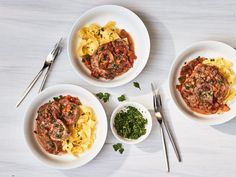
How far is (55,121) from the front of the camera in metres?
4.57

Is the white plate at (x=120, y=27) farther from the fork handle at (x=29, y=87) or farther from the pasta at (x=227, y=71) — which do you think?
the pasta at (x=227, y=71)

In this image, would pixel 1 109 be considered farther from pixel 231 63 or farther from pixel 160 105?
pixel 231 63

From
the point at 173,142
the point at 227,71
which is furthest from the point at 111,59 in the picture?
the point at 227,71

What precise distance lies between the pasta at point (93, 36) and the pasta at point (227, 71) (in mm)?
981

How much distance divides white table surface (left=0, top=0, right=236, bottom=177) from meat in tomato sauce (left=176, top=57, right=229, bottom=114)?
200 mm

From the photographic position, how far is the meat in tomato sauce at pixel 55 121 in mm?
4555

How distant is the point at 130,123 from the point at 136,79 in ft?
1.46

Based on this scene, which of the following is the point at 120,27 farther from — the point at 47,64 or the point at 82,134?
the point at 82,134

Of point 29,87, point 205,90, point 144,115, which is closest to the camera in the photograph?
point 205,90

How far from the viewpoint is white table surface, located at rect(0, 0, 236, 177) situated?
15.4 feet

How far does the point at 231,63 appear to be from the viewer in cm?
462

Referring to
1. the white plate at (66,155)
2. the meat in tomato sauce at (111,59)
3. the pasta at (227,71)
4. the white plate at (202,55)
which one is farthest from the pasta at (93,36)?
the pasta at (227,71)

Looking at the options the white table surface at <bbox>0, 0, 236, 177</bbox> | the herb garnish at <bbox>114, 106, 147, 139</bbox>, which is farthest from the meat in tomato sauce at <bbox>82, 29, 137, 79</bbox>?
the herb garnish at <bbox>114, 106, 147, 139</bbox>

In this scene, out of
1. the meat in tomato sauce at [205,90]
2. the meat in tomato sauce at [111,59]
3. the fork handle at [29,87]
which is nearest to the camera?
the meat in tomato sauce at [205,90]
